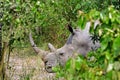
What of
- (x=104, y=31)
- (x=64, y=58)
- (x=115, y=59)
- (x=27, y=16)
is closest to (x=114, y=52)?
(x=115, y=59)

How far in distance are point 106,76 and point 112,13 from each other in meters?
0.37

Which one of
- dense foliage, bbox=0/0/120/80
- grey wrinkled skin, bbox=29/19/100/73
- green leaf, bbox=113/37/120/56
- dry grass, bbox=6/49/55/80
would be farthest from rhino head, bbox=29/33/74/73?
green leaf, bbox=113/37/120/56

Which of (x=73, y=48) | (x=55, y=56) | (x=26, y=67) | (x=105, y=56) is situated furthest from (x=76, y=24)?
(x=105, y=56)

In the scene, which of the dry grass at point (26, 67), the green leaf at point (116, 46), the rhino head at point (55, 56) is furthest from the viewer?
the rhino head at point (55, 56)

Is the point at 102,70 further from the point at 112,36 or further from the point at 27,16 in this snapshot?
the point at 27,16

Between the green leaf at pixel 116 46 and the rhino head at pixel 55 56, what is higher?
the green leaf at pixel 116 46

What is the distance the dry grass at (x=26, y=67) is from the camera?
628cm

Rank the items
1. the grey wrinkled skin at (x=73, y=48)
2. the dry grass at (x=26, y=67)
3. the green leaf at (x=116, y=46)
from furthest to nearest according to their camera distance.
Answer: the grey wrinkled skin at (x=73, y=48)
the dry grass at (x=26, y=67)
the green leaf at (x=116, y=46)

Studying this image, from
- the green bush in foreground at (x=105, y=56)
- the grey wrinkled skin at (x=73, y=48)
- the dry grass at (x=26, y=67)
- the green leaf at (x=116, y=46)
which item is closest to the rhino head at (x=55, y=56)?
the grey wrinkled skin at (x=73, y=48)

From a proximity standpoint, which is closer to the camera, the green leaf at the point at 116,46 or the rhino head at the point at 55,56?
the green leaf at the point at 116,46

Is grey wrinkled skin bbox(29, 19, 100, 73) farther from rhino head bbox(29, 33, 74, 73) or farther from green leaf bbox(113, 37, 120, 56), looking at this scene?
green leaf bbox(113, 37, 120, 56)

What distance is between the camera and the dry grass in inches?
247

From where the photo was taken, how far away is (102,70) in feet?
7.26

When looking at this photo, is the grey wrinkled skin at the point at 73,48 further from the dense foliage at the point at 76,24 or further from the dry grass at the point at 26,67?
the dry grass at the point at 26,67
